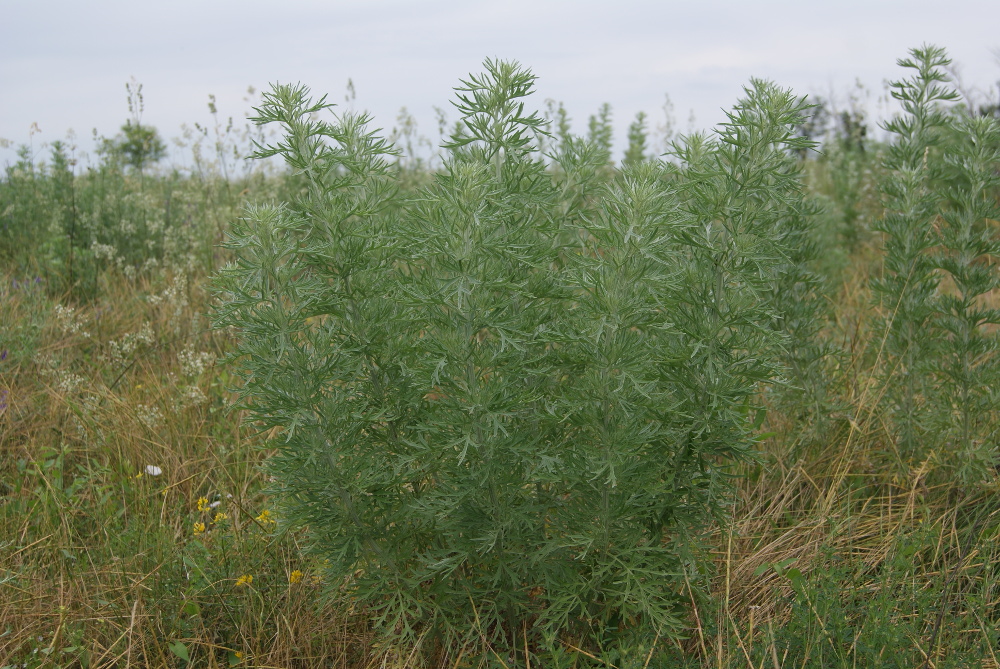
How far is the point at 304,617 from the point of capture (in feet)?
9.20

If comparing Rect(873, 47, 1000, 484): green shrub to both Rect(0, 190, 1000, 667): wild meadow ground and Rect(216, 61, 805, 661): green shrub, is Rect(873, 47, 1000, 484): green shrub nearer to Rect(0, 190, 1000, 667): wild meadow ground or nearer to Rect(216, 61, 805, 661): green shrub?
Rect(0, 190, 1000, 667): wild meadow ground

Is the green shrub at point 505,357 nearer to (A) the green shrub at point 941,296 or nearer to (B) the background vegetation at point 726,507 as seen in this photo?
(B) the background vegetation at point 726,507

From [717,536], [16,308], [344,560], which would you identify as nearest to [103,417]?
[16,308]

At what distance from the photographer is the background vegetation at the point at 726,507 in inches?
101

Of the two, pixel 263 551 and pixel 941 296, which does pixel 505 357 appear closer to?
pixel 263 551

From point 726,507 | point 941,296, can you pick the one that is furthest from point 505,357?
point 941,296

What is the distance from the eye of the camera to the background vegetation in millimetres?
2566

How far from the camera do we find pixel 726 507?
9.97 ft

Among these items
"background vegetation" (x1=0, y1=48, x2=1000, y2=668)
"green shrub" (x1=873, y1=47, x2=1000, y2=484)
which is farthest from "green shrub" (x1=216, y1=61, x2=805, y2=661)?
"green shrub" (x1=873, y1=47, x2=1000, y2=484)

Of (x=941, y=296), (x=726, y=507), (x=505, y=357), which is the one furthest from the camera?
(x=941, y=296)

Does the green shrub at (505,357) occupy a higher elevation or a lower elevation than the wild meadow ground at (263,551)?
higher

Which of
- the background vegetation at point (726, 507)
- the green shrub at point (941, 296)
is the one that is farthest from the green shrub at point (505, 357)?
the green shrub at point (941, 296)

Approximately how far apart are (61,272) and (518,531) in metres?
4.89

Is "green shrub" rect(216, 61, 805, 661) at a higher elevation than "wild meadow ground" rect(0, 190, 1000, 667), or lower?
higher
